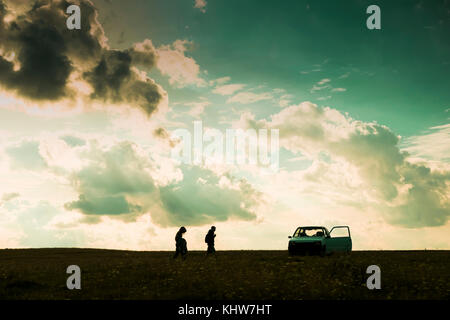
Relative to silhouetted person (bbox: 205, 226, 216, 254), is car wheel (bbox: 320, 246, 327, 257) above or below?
below

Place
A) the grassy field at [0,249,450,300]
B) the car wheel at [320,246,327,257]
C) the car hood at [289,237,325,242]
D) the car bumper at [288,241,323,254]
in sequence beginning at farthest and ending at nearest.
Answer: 1. the car hood at [289,237,325,242]
2. the car bumper at [288,241,323,254]
3. the car wheel at [320,246,327,257]
4. the grassy field at [0,249,450,300]

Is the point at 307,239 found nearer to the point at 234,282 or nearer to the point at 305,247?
the point at 305,247

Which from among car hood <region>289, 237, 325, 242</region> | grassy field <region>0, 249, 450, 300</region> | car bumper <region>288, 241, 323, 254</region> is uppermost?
car hood <region>289, 237, 325, 242</region>

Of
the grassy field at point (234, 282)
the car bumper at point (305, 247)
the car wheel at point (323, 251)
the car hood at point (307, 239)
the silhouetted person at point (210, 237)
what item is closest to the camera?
the grassy field at point (234, 282)

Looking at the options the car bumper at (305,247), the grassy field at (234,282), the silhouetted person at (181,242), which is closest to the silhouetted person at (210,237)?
the silhouetted person at (181,242)

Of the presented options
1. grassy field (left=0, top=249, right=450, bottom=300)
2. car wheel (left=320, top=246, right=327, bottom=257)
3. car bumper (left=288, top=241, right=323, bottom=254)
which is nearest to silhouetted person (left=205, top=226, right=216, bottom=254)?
car bumper (left=288, top=241, right=323, bottom=254)

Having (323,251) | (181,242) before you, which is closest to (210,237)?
(181,242)

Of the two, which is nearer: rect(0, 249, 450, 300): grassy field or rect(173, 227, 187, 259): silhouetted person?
rect(0, 249, 450, 300): grassy field

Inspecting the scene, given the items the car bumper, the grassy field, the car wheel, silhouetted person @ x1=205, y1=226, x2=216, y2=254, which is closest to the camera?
the grassy field

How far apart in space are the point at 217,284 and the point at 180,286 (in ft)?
5.00

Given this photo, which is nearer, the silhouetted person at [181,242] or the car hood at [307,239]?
the silhouetted person at [181,242]

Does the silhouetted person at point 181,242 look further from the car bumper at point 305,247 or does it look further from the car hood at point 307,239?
the car hood at point 307,239

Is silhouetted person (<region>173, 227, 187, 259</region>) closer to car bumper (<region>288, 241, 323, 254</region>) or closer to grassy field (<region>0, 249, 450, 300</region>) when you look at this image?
grassy field (<region>0, 249, 450, 300</region>)
